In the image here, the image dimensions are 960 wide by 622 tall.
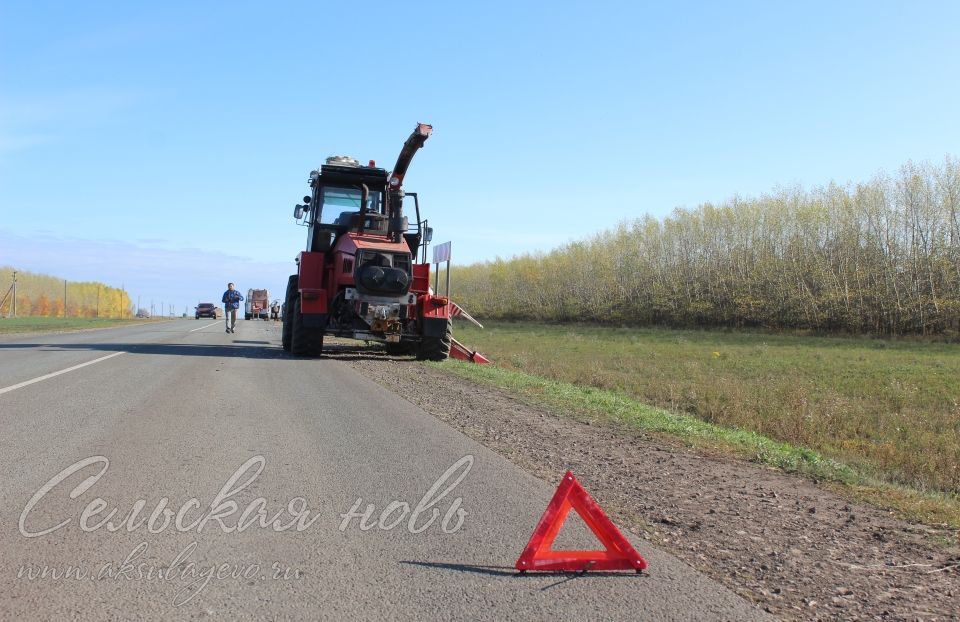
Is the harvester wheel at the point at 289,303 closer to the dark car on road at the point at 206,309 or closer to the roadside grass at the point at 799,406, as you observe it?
the roadside grass at the point at 799,406

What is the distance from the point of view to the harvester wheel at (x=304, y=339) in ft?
57.2

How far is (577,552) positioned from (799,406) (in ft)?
37.0

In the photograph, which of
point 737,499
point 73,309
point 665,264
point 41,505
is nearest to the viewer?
point 41,505

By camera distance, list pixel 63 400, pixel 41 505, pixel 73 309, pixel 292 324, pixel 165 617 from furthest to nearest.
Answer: pixel 73 309
pixel 292 324
pixel 63 400
pixel 41 505
pixel 165 617

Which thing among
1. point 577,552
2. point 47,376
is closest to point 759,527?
point 577,552

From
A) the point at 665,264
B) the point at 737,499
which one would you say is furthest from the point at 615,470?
the point at 665,264

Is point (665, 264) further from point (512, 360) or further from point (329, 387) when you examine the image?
point (329, 387)

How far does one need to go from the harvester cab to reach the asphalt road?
8453mm

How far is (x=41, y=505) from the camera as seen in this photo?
482cm

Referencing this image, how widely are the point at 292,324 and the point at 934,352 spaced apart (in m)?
27.8

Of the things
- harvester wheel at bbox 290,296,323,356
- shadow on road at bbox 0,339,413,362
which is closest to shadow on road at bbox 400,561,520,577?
harvester wheel at bbox 290,296,323,356

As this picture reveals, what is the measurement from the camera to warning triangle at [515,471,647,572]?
12.9 ft

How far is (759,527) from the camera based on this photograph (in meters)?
5.01

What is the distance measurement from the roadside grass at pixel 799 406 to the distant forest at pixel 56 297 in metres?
87.1
